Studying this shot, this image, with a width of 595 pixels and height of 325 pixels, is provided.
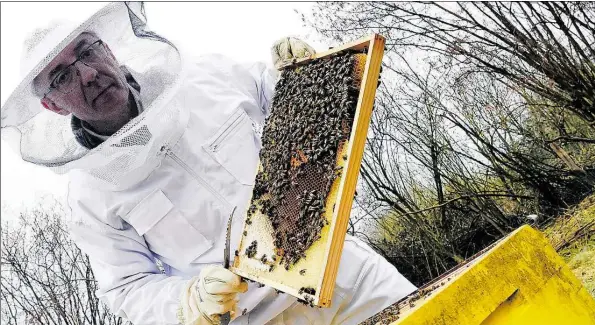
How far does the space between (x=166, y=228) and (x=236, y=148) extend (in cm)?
61

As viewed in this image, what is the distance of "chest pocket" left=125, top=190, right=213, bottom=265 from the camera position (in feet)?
8.48

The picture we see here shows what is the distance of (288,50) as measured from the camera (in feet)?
9.12

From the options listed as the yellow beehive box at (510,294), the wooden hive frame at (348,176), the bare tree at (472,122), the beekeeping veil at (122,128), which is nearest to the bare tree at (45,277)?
→ the bare tree at (472,122)

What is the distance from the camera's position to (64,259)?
10320 millimetres

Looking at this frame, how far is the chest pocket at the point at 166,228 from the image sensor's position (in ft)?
8.48

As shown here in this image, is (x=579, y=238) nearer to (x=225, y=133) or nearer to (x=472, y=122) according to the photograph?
(x=472, y=122)

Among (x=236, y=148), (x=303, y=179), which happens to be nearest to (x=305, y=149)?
(x=303, y=179)

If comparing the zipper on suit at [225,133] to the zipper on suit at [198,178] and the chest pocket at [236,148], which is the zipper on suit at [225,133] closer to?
the chest pocket at [236,148]

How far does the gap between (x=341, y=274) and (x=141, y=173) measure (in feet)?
4.15

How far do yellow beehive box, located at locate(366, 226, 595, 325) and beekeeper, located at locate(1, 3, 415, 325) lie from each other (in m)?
0.88

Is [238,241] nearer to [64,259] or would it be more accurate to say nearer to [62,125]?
[62,125]

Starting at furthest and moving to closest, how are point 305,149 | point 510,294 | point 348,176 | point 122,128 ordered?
point 122,128, point 305,149, point 348,176, point 510,294

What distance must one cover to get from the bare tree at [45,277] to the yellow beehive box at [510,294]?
888 cm

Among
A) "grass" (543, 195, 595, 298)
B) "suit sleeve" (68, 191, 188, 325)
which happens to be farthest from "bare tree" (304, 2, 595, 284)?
"suit sleeve" (68, 191, 188, 325)
